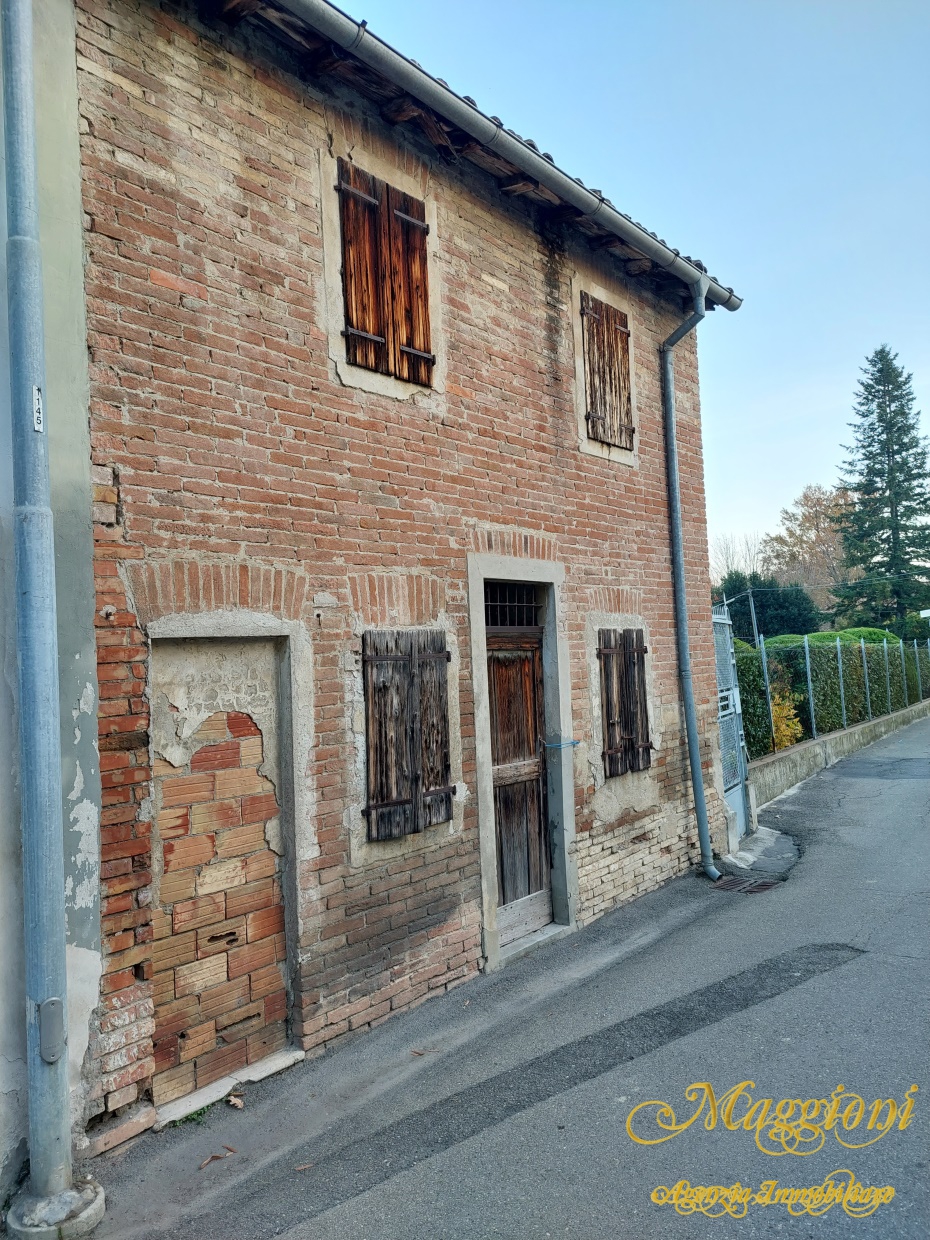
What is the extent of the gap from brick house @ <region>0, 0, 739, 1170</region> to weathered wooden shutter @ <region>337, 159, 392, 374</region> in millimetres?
18

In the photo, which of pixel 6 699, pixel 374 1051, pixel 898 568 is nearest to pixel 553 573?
pixel 374 1051

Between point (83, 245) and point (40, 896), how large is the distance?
9.14 feet

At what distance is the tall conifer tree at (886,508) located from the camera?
3275cm

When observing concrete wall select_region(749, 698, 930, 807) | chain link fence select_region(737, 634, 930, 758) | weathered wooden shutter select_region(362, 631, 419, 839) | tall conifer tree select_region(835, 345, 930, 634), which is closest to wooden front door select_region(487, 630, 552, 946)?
weathered wooden shutter select_region(362, 631, 419, 839)

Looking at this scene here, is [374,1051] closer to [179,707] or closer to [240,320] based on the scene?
[179,707]

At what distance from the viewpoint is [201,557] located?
419 cm

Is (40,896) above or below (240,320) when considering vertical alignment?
below

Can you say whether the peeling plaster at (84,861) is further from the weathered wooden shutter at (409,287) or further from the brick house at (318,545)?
the weathered wooden shutter at (409,287)

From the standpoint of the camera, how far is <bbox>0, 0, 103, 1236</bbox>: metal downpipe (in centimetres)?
326

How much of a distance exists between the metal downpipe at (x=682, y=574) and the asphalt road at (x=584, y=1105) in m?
1.74

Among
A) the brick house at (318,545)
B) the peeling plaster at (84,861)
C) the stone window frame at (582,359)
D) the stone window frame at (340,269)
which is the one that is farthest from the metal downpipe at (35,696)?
the stone window frame at (582,359)

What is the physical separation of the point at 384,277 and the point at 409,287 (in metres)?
0.23

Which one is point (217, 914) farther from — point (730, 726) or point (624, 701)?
point (730, 726)

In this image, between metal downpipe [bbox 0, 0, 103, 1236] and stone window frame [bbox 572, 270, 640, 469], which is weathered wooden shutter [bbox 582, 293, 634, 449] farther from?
metal downpipe [bbox 0, 0, 103, 1236]
